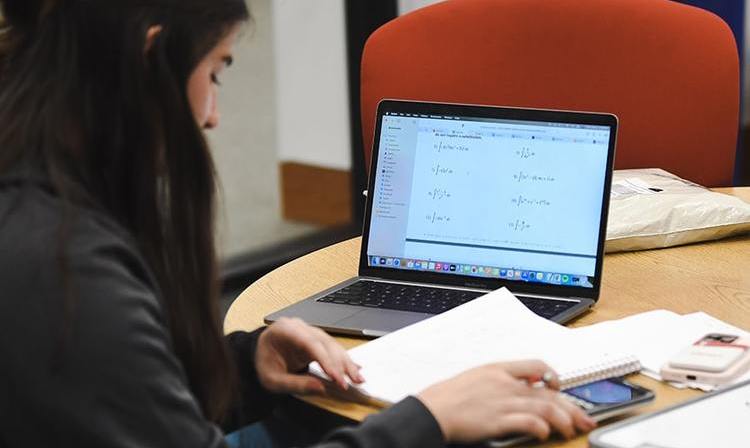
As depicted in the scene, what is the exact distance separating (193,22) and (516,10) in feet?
3.76

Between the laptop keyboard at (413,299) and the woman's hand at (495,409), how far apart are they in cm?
29

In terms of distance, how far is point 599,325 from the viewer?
1.32 metres

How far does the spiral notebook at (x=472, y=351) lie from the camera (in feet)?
3.78

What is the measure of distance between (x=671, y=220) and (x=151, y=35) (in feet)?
2.94

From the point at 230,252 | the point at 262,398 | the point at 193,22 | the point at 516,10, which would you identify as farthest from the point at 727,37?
the point at 230,252

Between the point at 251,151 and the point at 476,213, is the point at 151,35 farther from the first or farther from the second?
the point at 251,151

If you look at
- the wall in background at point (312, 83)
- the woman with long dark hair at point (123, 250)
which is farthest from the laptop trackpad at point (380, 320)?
the wall in background at point (312, 83)

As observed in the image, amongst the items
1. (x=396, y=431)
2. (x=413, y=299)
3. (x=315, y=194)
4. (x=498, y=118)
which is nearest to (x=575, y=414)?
(x=396, y=431)

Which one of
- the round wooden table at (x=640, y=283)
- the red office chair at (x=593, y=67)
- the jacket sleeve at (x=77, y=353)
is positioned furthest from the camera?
the red office chair at (x=593, y=67)

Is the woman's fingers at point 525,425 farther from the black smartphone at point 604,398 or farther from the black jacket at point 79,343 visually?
the black jacket at point 79,343

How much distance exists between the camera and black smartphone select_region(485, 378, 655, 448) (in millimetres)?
1040

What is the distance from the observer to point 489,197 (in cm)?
146

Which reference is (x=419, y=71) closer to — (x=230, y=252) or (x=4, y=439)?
(x=4, y=439)

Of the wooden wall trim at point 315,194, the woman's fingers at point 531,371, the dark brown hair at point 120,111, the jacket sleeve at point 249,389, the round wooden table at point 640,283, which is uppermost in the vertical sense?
the dark brown hair at point 120,111
